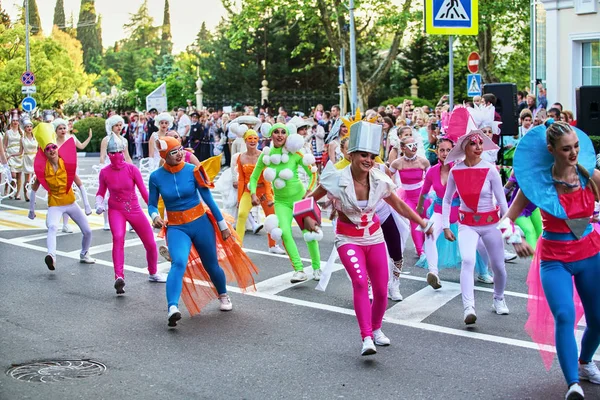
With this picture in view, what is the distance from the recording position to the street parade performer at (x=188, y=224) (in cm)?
861

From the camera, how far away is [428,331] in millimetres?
8109

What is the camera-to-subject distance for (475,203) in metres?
8.40

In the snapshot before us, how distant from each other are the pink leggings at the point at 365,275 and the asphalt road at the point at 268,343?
340mm

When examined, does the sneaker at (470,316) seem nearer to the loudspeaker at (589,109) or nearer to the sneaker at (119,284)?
the sneaker at (119,284)

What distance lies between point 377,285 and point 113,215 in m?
4.14

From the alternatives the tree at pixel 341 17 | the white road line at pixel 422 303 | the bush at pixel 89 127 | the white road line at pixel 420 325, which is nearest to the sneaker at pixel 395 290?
the white road line at pixel 422 303

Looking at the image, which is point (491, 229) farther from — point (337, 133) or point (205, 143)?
point (205, 143)

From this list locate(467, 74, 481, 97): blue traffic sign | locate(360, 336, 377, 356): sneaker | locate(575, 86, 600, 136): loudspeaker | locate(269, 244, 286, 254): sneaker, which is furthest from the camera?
locate(467, 74, 481, 97): blue traffic sign

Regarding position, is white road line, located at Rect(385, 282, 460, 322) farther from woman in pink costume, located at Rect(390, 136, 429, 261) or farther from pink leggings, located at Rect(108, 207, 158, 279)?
pink leggings, located at Rect(108, 207, 158, 279)

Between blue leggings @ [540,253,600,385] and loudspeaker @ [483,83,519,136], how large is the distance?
9.97 metres

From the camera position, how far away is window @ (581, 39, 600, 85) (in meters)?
24.2

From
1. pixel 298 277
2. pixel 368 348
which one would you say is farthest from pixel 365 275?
pixel 298 277

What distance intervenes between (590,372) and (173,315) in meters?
3.79

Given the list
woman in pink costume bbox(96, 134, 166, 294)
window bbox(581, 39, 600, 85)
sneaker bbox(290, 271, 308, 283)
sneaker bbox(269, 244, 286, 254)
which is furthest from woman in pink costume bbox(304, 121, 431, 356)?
window bbox(581, 39, 600, 85)
